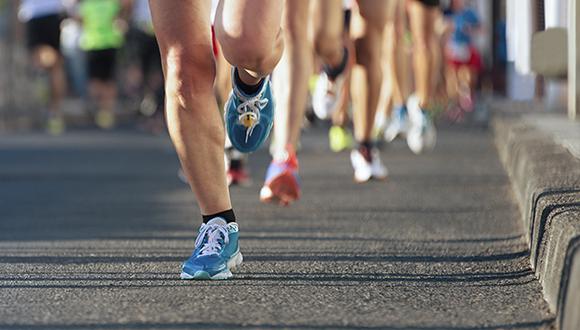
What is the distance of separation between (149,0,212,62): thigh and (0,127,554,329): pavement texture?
702 millimetres

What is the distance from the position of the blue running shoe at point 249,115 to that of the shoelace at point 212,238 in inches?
17.6

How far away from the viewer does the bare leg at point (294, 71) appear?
265 inches

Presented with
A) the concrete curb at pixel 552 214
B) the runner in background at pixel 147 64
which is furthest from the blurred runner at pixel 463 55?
the concrete curb at pixel 552 214

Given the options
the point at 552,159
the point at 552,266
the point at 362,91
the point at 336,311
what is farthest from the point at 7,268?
the point at 362,91

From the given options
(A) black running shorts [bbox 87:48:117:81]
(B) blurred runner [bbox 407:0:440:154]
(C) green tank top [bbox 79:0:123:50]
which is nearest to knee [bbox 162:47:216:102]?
(B) blurred runner [bbox 407:0:440:154]

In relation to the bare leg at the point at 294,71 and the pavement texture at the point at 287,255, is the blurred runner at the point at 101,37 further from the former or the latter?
the bare leg at the point at 294,71

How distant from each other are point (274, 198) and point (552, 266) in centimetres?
229

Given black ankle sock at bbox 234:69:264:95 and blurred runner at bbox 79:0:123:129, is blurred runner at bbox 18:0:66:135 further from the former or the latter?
black ankle sock at bbox 234:69:264:95

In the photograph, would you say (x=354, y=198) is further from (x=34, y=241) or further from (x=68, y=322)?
(x=68, y=322)

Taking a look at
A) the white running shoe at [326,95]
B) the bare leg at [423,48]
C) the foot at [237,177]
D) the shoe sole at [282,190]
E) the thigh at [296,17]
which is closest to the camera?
the shoe sole at [282,190]

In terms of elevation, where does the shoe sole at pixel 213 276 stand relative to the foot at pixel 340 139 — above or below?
above

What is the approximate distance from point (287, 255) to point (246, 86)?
649 mm

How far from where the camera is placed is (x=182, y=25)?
4598mm

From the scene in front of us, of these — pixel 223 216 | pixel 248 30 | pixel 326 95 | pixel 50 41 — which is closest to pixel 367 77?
pixel 326 95
